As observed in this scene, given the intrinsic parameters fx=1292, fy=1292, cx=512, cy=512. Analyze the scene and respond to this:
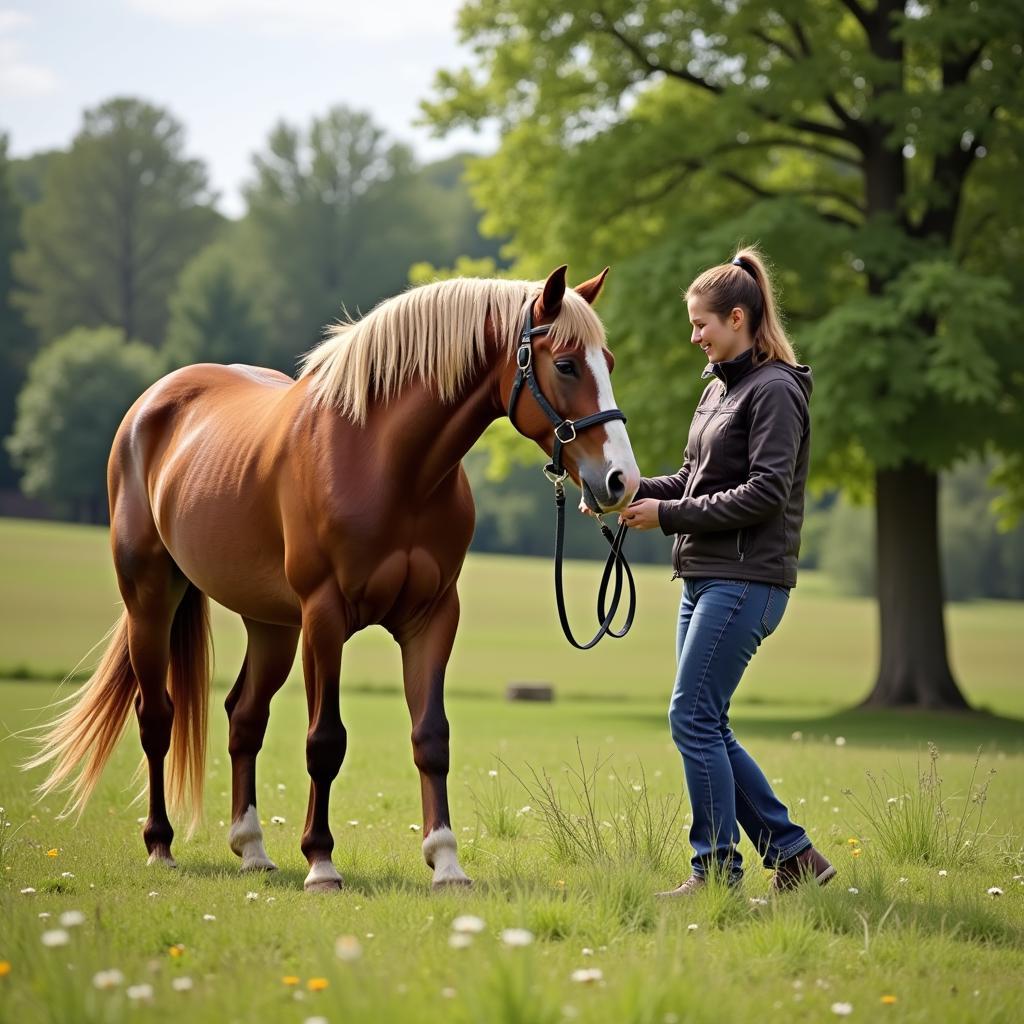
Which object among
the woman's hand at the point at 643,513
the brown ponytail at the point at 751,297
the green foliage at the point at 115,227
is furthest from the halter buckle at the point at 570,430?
the green foliage at the point at 115,227

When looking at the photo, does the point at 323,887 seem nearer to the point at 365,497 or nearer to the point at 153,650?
the point at 365,497

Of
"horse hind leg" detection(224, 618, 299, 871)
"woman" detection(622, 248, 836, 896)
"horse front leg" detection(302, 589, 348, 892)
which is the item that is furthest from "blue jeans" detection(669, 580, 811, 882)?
"horse hind leg" detection(224, 618, 299, 871)

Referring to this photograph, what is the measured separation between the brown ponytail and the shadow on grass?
8.66 metres

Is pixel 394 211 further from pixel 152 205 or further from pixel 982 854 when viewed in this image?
pixel 982 854

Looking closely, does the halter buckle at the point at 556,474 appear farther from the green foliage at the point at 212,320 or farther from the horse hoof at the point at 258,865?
the green foliage at the point at 212,320

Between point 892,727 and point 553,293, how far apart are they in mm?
11991

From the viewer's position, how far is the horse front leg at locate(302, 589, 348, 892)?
534 centimetres

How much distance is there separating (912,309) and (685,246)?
2.80 m

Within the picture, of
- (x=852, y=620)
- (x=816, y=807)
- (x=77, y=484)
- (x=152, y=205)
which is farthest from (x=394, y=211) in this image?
(x=816, y=807)

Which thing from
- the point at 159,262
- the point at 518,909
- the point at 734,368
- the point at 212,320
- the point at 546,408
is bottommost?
the point at 518,909

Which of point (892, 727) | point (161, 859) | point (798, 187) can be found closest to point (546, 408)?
point (161, 859)

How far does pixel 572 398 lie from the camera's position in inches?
194

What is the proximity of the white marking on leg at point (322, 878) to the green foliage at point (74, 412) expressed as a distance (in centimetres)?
5013

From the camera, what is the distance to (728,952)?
416 cm
